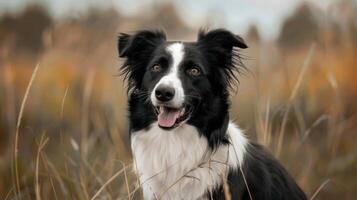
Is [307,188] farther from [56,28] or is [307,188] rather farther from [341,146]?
[56,28]

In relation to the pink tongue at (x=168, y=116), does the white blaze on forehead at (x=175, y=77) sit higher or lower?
higher

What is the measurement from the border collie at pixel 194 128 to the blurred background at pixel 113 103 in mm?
240

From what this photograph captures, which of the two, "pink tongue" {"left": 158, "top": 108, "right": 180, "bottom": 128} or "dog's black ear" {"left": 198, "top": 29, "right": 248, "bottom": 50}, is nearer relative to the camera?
"pink tongue" {"left": 158, "top": 108, "right": 180, "bottom": 128}

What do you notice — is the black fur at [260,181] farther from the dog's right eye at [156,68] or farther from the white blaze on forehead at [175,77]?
the dog's right eye at [156,68]

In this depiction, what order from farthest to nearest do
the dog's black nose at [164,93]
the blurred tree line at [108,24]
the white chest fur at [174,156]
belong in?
the blurred tree line at [108,24]
the white chest fur at [174,156]
the dog's black nose at [164,93]

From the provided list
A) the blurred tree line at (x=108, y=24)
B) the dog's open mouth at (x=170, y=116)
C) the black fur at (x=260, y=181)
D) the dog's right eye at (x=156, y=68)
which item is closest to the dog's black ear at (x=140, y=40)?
the dog's right eye at (x=156, y=68)

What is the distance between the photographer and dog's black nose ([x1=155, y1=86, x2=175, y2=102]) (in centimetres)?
492

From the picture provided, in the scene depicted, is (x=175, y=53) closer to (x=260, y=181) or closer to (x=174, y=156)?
(x=174, y=156)

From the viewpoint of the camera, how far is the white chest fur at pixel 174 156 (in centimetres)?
534

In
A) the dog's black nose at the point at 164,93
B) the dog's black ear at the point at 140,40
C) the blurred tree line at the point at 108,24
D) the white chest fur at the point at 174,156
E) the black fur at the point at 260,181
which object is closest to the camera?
the dog's black nose at the point at 164,93

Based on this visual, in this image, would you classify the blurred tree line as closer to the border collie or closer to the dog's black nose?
the border collie

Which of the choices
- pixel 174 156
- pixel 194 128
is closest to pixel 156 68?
pixel 194 128

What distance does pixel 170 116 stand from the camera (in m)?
5.14

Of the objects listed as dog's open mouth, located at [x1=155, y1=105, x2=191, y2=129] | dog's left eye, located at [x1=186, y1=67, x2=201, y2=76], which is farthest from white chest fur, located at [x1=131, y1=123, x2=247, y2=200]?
dog's left eye, located at [x1=186, y1=67, x2=201, y2=76]
